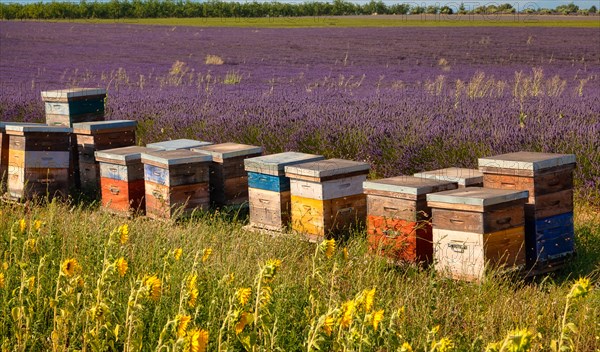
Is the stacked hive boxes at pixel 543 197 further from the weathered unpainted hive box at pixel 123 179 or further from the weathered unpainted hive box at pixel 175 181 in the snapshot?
the weathered unpainted hive box at pixel 123 179

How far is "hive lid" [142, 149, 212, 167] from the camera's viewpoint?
733 cm

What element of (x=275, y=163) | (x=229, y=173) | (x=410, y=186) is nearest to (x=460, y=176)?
(x=410, y=186)

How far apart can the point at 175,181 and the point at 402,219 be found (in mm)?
2419

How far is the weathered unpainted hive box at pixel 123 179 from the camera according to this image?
7.84 m

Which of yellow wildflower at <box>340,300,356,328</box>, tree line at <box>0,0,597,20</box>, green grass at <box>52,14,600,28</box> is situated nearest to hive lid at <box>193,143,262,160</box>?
yellow wildflower at <box>340,300,356,328</box>

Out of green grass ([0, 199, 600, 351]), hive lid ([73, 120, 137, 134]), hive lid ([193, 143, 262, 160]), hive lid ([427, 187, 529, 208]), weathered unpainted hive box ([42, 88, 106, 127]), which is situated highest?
weathered unpainted hive box ([42, 88, 106, 127])

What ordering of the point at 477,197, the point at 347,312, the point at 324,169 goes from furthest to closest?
the point at 324,169 < the point at 477,197 < the point at 347,312

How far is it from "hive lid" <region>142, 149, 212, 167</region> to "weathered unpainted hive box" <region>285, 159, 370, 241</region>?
1107 millimetres

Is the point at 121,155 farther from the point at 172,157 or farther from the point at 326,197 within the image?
the point at 326,197

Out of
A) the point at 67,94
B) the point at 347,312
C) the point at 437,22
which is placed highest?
the point at 437,22

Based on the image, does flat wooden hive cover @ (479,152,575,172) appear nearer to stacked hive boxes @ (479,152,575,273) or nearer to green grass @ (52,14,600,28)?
stacked hive boxes @ (479,152,575,273)

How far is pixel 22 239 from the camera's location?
5367 millimetres

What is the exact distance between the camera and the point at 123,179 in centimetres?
788

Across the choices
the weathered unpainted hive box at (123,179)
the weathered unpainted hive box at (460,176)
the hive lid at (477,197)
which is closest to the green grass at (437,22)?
Result: the weathered unpainted hive box at (123,179)
